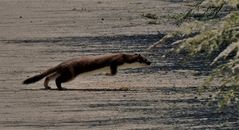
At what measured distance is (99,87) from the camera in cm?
1689

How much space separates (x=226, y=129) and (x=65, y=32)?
1896 cm

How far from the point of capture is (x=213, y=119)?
12.8m

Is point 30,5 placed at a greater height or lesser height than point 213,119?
lesser

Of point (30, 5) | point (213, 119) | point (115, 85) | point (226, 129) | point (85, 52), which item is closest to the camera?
point (226, 129)

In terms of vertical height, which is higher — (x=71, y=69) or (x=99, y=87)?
(x=71, y=69)

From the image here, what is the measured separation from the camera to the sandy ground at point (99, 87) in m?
12.8

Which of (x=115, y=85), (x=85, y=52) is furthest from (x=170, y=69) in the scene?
(x=85, y=52)

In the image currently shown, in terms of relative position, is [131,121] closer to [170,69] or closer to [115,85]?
[115,85]

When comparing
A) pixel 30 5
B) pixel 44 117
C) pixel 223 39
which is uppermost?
pixel 223 39

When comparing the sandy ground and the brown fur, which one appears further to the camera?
the brown fur

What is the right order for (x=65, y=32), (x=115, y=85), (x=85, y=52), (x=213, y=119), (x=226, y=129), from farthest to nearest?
(x=65, y=32)
(x=85, y=52)
(x=115, y=85)
(x=213, y=119)
(x=226, y=129)

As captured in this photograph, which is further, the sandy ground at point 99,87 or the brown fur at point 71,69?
the brown fur at point 71,69

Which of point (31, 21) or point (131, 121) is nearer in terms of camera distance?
point (131, 121)

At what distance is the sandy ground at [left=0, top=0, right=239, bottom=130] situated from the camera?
12.8 m
